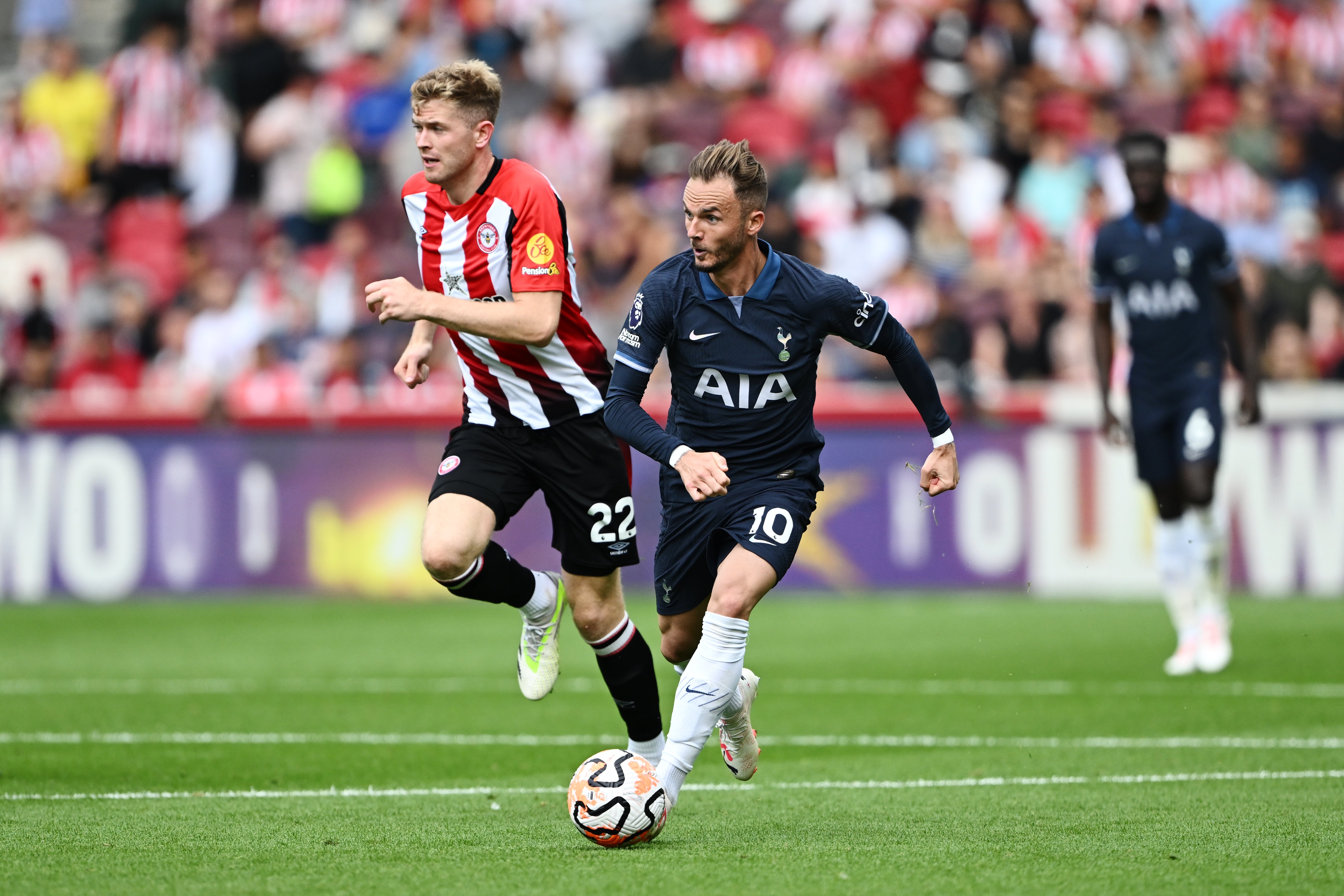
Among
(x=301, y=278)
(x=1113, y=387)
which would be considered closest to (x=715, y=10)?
(x=301, y=278)

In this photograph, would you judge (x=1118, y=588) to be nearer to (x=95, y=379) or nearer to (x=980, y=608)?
(x=980, y=608)

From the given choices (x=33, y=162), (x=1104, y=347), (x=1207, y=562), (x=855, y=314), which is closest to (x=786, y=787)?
(x=855, y=314)

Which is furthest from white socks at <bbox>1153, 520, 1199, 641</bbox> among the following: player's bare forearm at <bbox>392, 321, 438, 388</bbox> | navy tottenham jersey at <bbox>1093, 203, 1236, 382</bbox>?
player's bare forearm at <bbox>392, 321, 438, 388</bbox>

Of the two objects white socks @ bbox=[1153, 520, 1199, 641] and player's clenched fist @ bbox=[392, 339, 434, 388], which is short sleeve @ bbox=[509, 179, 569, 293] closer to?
player's clenched fist @ bbox=[392, 339, 434, 388]

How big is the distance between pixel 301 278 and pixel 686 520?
40.2 feet

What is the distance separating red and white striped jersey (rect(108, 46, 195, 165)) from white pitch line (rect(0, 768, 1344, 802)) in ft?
45.9

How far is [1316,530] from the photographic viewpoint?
14.4 meters

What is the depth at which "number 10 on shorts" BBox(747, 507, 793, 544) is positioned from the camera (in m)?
6.27

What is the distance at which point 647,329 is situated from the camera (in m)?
6.41

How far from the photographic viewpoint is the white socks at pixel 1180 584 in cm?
1088

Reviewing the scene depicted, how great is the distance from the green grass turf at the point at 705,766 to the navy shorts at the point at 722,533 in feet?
2.61

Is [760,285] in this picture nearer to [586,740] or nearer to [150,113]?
[586,740]

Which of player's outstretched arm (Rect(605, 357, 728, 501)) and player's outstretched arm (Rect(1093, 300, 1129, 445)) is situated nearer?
player's outstretched arm (Rect(605, 357, 728, 501))

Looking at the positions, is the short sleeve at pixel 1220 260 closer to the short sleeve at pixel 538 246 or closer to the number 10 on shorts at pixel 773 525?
Result: the short sleeve at pixel 538 246
